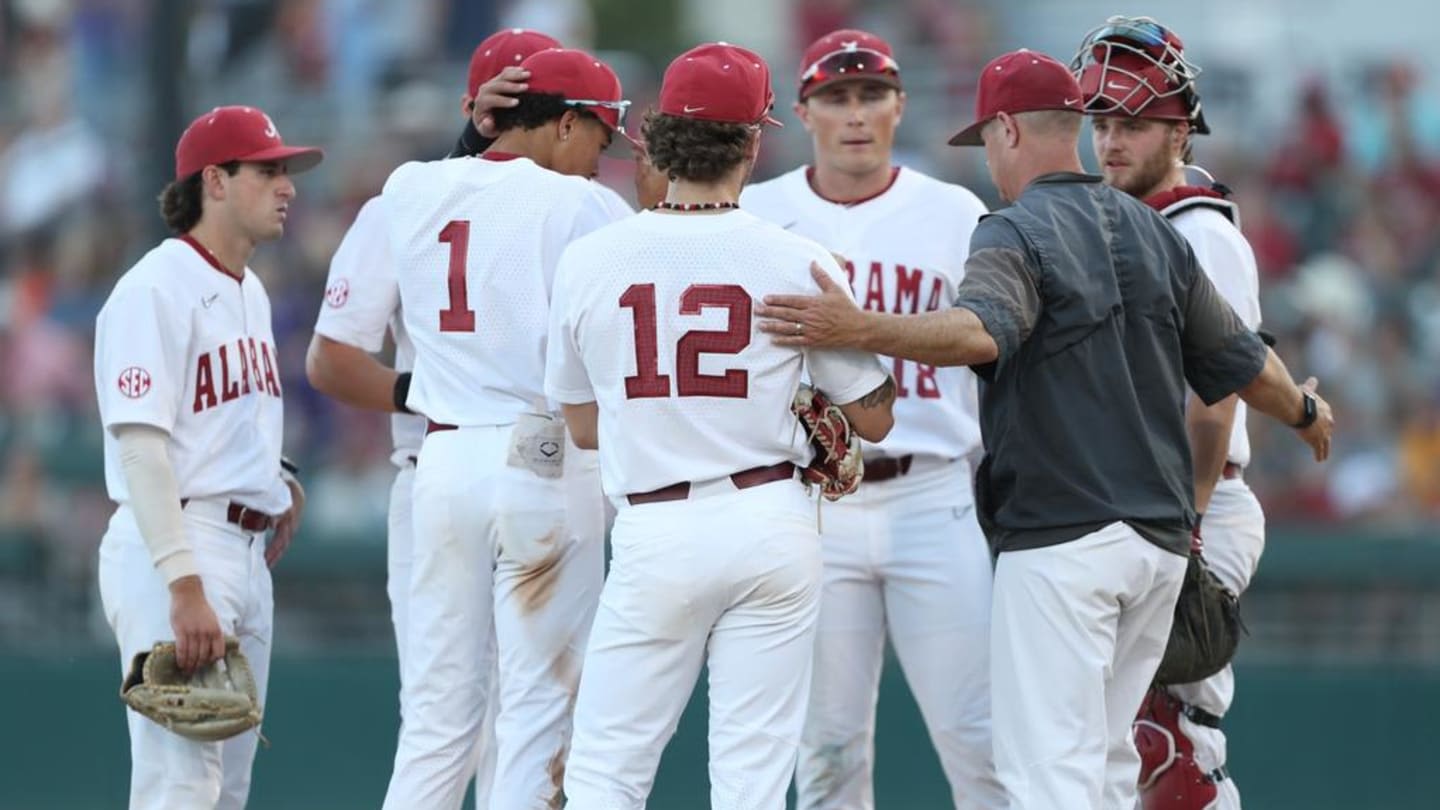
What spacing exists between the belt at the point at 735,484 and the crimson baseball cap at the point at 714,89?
88 centimetres

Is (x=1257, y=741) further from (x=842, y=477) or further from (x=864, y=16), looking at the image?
(x=864, y=16)

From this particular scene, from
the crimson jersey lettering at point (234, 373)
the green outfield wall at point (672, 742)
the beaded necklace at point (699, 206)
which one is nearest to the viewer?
the beaded necklace at point (699, 206)

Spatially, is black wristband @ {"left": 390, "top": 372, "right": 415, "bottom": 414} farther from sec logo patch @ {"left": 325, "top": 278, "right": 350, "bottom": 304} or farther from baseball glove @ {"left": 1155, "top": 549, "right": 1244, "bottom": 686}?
baseball glove @ {"left": 1155, "top": 549, "right": 1244, "bottom": 686}

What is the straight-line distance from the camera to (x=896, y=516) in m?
6.46

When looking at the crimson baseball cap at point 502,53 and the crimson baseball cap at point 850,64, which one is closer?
the crimson baseball cap at point 502,53

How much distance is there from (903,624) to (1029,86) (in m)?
1.79

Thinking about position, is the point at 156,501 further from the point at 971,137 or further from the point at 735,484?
the point at 971,137

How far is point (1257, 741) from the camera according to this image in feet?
32.0

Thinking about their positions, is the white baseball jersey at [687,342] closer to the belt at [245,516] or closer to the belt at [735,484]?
the belt at [735,484]

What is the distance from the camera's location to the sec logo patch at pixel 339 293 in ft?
20.5

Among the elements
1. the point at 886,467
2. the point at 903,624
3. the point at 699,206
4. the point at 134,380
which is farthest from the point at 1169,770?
the point at 134,380

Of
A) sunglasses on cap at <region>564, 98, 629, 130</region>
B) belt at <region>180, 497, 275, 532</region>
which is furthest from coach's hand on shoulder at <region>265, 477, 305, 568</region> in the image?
sunglasses on cap at <region>564, 98, 629, 130</region>

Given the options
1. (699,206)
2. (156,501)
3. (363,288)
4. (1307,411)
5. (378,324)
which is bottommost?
(156,501)

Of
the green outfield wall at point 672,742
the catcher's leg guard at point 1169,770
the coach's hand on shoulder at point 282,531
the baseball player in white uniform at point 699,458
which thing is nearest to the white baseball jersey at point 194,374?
the coach's hand on shoulder at point 282,531
